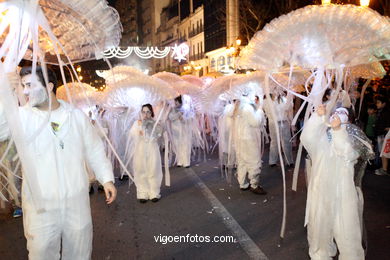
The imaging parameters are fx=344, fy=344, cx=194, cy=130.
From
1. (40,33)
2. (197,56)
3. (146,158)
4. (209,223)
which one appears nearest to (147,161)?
(146,158)

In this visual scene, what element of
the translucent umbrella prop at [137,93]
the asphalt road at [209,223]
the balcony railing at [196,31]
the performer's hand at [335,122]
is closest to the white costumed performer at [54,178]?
the asphalt road at [209,223]

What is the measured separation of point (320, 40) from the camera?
10.0 ft

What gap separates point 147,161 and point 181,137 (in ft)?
11.7

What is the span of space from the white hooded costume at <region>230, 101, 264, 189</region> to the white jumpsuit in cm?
297

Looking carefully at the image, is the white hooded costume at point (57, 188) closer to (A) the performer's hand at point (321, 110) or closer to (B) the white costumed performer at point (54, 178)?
(B) the white costumed performer at point (54, 178)

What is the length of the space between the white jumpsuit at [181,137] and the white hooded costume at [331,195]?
19.8ft

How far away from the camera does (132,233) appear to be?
4.73 metres

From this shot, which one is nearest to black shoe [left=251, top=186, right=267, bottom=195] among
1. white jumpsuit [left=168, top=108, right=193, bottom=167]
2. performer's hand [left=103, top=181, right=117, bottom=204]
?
white jumpsuit [left=168, top=108, right=193, bottom=167]

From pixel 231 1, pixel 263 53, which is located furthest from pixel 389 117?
pixel 231 1

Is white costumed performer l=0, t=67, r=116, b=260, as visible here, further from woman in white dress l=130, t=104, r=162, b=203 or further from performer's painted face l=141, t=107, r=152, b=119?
performer's painted face l=141, t=107, r=152, b=119

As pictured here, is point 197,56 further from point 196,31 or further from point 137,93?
point 137,93

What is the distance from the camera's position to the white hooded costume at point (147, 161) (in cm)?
621

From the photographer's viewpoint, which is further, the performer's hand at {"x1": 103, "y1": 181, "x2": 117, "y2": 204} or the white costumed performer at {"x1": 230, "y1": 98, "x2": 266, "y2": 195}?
the white costumed performer at {"x1": 230, "y1": 98, "x2": 266, "y2": 195}

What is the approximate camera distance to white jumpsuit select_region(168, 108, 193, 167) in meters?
9.48
